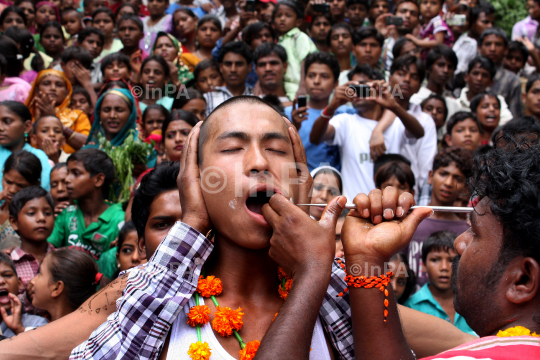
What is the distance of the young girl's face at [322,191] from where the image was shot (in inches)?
188

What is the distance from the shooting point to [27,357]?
2.32 m

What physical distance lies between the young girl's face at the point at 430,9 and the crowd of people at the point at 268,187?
4 cm

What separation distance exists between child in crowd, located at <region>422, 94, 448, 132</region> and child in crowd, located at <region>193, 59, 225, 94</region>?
303cm

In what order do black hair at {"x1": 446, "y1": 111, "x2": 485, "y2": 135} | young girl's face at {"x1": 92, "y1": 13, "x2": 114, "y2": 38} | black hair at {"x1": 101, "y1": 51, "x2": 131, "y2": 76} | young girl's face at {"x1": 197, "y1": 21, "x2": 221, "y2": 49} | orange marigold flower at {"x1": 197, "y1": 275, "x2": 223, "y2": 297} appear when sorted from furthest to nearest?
young girl's face at {"x1": 92, "y1": 13, "x2": 114, "y2": 38}
young girl's face at {"x1": 197, "y1": 21, "x2": 221, "y2": 49}
black hair at {"x1": 101, "y1": 51, "x2": 131, "y2": 76}
black hair at {"x1": 446, "y1": 111, "x2": 485, "y2": 135}
orange marigold flower at {"x1": 197, "y1": 275, "x2": 223, "y2": 297}

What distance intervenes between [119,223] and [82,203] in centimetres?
60

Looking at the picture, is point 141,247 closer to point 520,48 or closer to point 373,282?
point 373,282

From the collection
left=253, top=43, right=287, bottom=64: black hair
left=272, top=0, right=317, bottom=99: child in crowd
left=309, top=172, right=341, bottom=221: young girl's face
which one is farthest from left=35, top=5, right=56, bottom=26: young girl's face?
left=309, top=172, right=341, bottom=221: young girl's face

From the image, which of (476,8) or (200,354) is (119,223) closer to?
(200,354)

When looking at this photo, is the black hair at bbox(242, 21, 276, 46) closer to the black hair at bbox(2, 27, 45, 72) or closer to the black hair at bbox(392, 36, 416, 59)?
the black hair at bbox(392, 36, 416, 59)

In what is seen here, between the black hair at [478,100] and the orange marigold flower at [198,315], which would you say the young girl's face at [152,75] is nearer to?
the black hair at [478,100]

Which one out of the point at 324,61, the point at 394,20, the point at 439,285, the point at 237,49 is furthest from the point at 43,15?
the point at 439,285

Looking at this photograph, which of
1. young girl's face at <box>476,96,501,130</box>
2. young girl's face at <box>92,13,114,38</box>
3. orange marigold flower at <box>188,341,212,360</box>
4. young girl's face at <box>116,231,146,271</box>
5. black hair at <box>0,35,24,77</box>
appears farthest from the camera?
young girl's face at <box>92,13,114,38</box>

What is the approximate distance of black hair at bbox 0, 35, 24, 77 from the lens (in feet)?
24.6

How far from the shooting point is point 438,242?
4.42 m
